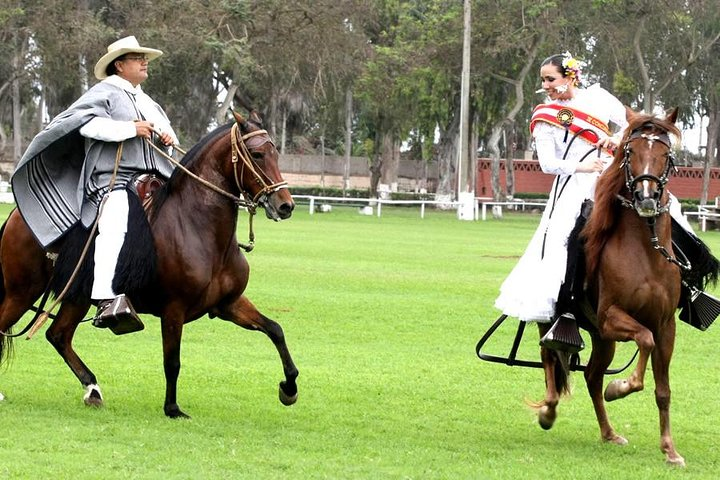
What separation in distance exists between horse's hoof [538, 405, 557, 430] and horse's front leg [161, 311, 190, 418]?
258 cm

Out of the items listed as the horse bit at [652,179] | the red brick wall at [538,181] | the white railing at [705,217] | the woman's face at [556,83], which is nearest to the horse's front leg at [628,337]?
the horse bit at [652,179]

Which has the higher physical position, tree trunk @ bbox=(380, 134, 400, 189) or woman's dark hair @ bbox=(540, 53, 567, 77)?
woman's dark hair @ bbox=(540, 53, 567, 77)

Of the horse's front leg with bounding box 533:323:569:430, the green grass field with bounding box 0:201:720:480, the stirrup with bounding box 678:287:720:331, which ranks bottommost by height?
the green grass field with bounding box 0:201:720:480

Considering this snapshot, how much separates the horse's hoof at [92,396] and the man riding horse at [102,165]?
64cm

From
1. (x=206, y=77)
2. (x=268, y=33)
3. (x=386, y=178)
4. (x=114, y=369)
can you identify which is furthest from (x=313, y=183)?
(x=114, y=369)

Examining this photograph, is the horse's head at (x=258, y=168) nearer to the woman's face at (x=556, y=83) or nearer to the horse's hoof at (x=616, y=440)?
the woman's face at (x=556, y=83)

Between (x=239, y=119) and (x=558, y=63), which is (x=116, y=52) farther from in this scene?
(x=558, y=63)

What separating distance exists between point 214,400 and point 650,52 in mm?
50538

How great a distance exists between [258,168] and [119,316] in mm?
1466

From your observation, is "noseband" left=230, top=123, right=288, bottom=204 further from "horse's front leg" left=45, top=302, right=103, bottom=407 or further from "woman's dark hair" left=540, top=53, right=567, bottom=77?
"woman's dark hair" left=540, top=53, right=567, bottom=77

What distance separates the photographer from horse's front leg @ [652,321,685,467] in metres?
8.14

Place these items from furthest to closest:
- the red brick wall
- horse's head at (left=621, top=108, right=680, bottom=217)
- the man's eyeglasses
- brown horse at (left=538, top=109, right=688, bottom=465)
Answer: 1. the red brick wall
2. the man's eyeglasses
3. brown horse at (left=538, top=109, right=688, bottom=465)
4. horse's head at (left=621, top=108, right=680, bottom=217)

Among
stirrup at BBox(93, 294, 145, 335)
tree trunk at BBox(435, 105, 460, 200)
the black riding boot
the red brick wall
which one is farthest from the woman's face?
the red brick wall

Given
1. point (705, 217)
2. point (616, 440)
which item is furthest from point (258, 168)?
point (705, 217)
